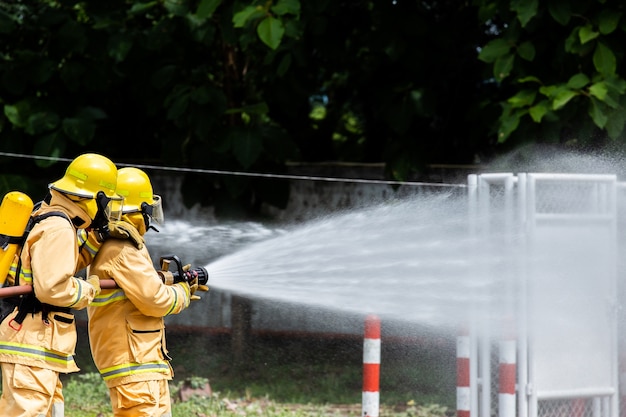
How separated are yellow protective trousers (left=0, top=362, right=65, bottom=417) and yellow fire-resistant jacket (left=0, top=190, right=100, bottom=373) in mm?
35

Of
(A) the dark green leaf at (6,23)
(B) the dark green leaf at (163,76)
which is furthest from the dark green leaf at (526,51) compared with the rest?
(A) the dark green leaf at (6,23)

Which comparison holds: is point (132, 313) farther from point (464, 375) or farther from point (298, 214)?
point (298, 214)

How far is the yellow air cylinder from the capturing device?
4.54 meters

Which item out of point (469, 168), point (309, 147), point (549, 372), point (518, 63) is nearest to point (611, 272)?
point (549, 372)

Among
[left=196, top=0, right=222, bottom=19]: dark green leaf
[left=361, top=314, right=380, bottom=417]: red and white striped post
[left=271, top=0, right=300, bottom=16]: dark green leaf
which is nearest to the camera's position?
[left=361, top=314, right=380, bottom=417]: red and white striped post

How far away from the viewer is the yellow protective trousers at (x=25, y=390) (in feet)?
14.8

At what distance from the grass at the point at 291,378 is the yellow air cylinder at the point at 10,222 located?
2.47 metres

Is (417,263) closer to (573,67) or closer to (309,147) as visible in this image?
(573,67)

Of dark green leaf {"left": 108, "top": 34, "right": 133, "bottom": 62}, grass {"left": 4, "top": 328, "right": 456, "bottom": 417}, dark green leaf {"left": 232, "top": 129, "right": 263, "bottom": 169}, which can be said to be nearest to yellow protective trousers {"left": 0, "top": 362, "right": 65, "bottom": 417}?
grass {"left": 4, "top": 328, "right": 456, "bottom": 417}

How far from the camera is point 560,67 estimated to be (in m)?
7.09

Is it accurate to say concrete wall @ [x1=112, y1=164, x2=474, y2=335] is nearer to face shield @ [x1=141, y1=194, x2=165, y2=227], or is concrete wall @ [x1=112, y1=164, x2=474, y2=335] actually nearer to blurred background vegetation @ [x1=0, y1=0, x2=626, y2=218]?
blurred background vegetation @ [x1=0, y1=0, x2=626, y2=218]

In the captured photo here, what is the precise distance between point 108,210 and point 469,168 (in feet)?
14.6

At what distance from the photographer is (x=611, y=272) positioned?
5.98 metres

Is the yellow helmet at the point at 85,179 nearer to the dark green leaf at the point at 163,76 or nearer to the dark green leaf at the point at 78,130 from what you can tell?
the dark green leaf at the point at 78,130
